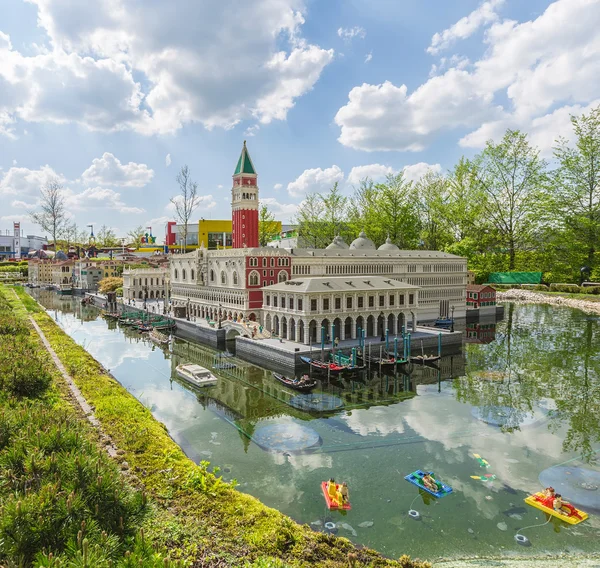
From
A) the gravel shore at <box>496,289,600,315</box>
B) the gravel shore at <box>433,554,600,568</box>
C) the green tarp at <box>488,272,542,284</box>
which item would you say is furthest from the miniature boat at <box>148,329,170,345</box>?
the green tarp at <box>488,272,542,284</box>

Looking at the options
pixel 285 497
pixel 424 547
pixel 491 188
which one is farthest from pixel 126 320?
pixel 491 188

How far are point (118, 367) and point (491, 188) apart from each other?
7860 centimetres

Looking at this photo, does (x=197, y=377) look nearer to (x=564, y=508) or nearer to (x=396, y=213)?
(x=564, y=508)

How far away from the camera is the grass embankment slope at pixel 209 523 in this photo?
1200 cm

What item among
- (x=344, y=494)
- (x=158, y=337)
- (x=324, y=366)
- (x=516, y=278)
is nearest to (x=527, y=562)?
(x=344, y=494)

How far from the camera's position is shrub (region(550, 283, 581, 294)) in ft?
292

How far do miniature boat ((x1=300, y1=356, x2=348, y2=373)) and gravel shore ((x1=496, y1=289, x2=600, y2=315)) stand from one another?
58.9 meters

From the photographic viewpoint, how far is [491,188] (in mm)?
89938

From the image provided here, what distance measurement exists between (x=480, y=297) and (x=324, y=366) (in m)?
46.6

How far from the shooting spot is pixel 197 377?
122ft

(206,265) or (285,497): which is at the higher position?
(206,265)

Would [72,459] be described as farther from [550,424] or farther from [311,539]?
[550,424]

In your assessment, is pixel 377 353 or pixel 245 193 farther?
pixel 245 193

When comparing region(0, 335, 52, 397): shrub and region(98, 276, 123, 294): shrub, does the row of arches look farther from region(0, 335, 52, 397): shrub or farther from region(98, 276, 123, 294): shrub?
region(98, 276, 123, 294): shrub
